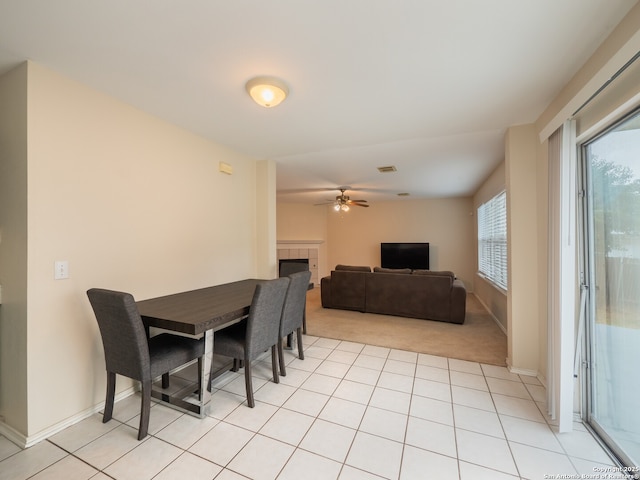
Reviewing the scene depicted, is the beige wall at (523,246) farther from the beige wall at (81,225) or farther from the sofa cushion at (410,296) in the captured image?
the beige wall at (81,225)

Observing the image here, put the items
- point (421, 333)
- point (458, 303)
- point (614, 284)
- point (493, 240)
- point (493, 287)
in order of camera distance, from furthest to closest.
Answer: point (493, 240) → point (493, 287) → point (458, 303) → point (421, 333) → point (614, 284)

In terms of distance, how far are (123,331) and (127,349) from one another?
129mm

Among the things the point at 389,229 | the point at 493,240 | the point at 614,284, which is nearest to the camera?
the point at 614,284

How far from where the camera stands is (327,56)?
65.2 inches

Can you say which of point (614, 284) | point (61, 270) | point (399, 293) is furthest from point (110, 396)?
point (399, 293)

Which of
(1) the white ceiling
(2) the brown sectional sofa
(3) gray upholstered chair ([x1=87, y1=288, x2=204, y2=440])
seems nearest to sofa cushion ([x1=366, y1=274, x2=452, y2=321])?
(2) the brown sectional sofa

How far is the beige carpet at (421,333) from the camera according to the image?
3.18m

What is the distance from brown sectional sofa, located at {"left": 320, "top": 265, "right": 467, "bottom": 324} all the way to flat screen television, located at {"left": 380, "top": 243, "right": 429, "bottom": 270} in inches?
90.1

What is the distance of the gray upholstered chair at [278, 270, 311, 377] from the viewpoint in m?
2.53

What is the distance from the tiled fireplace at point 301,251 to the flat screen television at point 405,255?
1.84 m

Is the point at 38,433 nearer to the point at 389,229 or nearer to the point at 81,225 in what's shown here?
Answer: the point at 81,225

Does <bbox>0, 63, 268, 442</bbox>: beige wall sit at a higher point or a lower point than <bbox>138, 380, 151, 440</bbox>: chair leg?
higher

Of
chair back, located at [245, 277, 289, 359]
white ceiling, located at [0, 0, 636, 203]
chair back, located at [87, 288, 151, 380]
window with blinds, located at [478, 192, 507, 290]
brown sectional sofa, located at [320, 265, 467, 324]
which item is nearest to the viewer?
white ceiling, located at [0, 0, 636, 203]

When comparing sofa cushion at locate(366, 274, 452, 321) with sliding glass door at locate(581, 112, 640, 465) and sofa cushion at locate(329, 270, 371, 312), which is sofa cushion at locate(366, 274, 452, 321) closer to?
sofa cushion at locate(329, 270, 371, 312)
